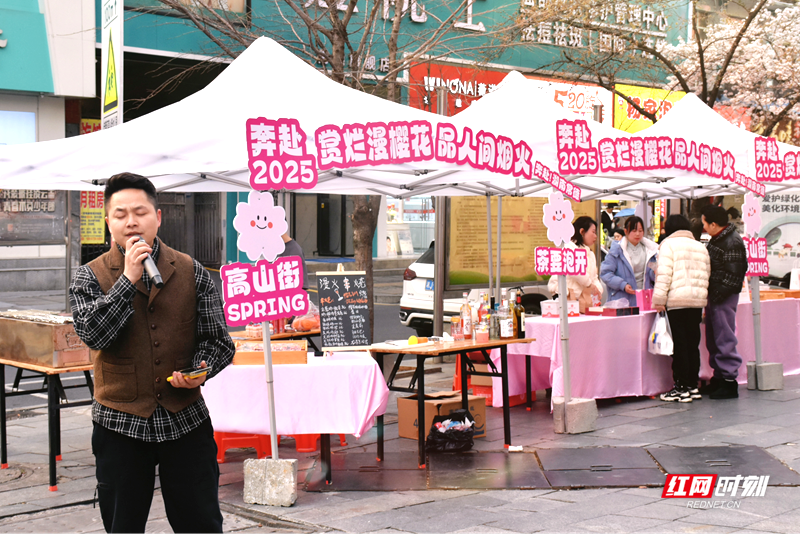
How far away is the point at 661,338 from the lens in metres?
9.07

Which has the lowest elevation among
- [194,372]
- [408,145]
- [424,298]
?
[424,298]

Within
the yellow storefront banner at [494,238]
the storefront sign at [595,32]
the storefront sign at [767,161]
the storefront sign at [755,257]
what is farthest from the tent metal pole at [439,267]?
the storefront sign at [595,32]

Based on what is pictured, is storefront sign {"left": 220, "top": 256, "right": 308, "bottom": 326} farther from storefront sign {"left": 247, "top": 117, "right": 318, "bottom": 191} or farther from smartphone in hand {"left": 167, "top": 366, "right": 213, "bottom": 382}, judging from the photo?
smartphone in hand {"left": 167, "top": 366, "right": 213, "bottom": 382}

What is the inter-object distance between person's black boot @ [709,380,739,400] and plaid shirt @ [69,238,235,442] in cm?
705

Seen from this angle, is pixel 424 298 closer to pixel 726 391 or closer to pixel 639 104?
pixel 726 391

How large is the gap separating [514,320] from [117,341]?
4.79 metres

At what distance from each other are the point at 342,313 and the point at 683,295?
3941 millimetres

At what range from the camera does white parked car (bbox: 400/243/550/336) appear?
1283 centimetres

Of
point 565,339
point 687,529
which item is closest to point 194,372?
point 687,529

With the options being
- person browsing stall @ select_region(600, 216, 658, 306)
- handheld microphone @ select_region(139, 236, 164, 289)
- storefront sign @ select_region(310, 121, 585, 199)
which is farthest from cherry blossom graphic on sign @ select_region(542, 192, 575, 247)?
handheld microphone @ select_region(139, 236, 164, 289)

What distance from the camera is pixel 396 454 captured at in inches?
274

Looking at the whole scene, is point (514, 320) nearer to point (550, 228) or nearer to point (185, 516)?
point (550, 228)

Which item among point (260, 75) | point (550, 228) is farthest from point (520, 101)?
point (260, 75)

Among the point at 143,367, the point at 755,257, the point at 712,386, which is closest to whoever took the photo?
the point at 143,367
